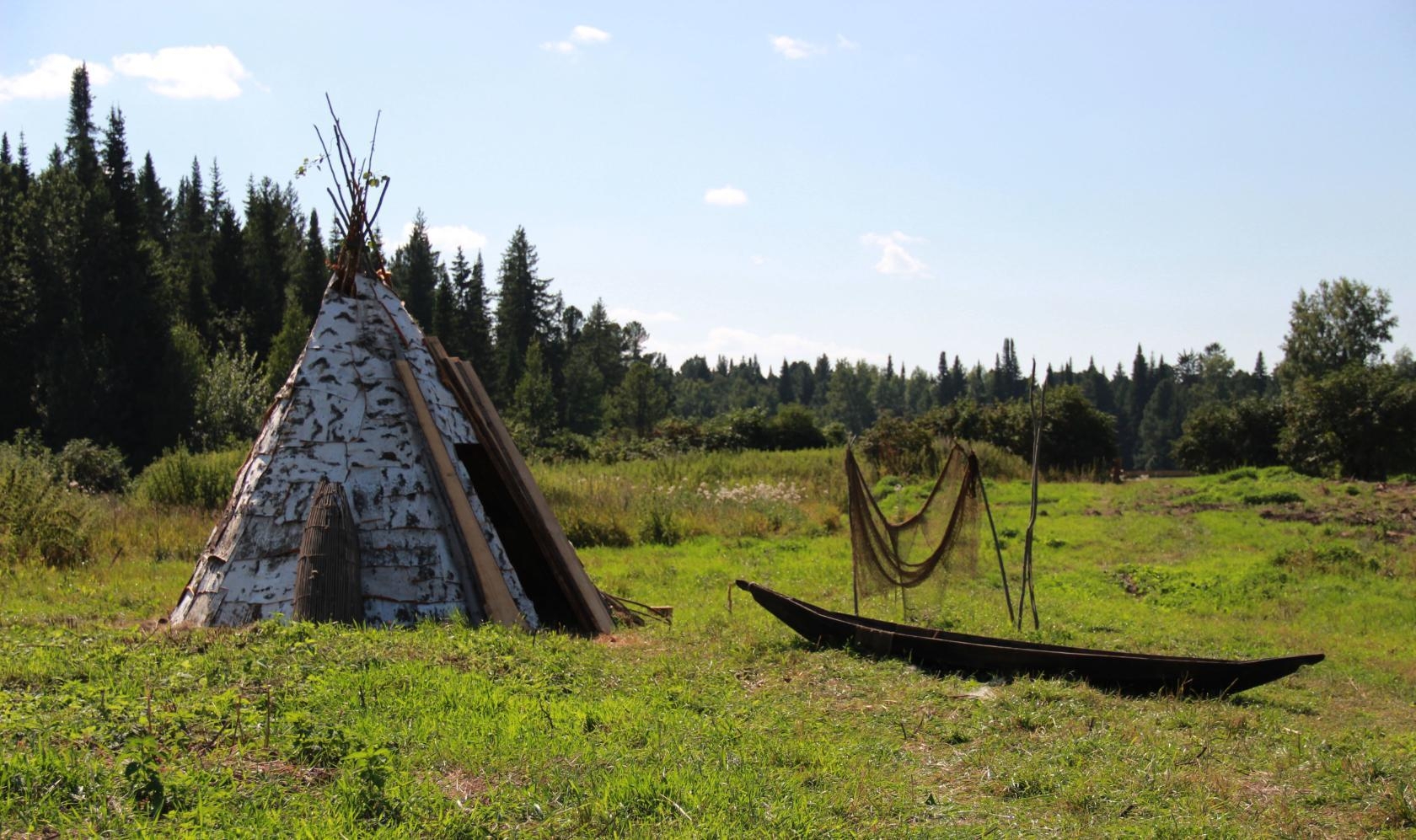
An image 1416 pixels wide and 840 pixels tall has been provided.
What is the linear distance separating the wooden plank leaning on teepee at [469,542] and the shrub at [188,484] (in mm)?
8032

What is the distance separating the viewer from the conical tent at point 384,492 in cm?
684

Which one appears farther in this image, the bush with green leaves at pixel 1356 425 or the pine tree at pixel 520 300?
the pine tree at pixel 520 300

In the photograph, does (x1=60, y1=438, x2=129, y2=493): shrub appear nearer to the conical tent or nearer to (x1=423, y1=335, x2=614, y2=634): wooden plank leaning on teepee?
the conical tent

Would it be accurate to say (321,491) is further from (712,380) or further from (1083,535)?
(712,380)

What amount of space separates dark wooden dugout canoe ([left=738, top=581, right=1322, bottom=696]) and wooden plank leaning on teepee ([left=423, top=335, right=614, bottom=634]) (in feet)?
4.40

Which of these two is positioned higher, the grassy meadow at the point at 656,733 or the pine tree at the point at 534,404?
the pine tree at the point at 534,404

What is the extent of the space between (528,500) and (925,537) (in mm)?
3197

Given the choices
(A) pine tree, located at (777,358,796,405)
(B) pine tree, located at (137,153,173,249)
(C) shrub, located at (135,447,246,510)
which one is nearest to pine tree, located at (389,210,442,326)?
(B) pine tree, located at (137,153,173,249)

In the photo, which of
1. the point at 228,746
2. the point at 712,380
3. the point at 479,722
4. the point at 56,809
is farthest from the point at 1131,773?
the point at 712,380

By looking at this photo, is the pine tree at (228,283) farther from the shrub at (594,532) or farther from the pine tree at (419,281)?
the shrub at (594,532)

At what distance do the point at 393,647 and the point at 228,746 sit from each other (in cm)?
174

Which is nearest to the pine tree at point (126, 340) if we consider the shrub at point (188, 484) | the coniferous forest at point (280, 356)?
the coniferous forest at point (280, 356)

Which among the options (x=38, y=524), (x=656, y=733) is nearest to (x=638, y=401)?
(x=38, y=524)

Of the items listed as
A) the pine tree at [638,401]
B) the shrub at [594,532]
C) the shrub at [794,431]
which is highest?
the pine tree at [638,401]
